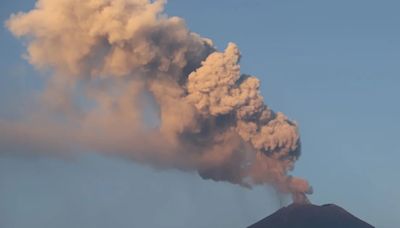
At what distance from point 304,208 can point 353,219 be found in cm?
1279

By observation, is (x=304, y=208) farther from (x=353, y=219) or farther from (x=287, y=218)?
(x=353, y=219)

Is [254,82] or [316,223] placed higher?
[254,82]

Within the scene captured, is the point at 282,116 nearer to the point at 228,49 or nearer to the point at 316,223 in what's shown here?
the point at 228,49

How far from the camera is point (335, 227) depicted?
10512cm

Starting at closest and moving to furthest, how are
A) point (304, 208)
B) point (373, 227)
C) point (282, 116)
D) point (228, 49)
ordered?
1. point (228, 49)
2. point (282, 116)
3. point (304, 208)
4. point (373, 227)

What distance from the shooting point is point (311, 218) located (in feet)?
341

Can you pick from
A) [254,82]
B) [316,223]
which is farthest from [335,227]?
[254,82]

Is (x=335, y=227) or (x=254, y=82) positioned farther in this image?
(x=335, y=227)

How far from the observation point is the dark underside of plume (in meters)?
103

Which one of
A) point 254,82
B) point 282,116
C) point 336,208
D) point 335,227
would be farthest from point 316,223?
point 254,82

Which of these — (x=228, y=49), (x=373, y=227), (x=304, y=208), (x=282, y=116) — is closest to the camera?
(x=228, y=49)

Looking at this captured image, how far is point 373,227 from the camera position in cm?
11081

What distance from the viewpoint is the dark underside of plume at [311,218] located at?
10306cm

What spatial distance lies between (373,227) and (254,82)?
4070 cm
